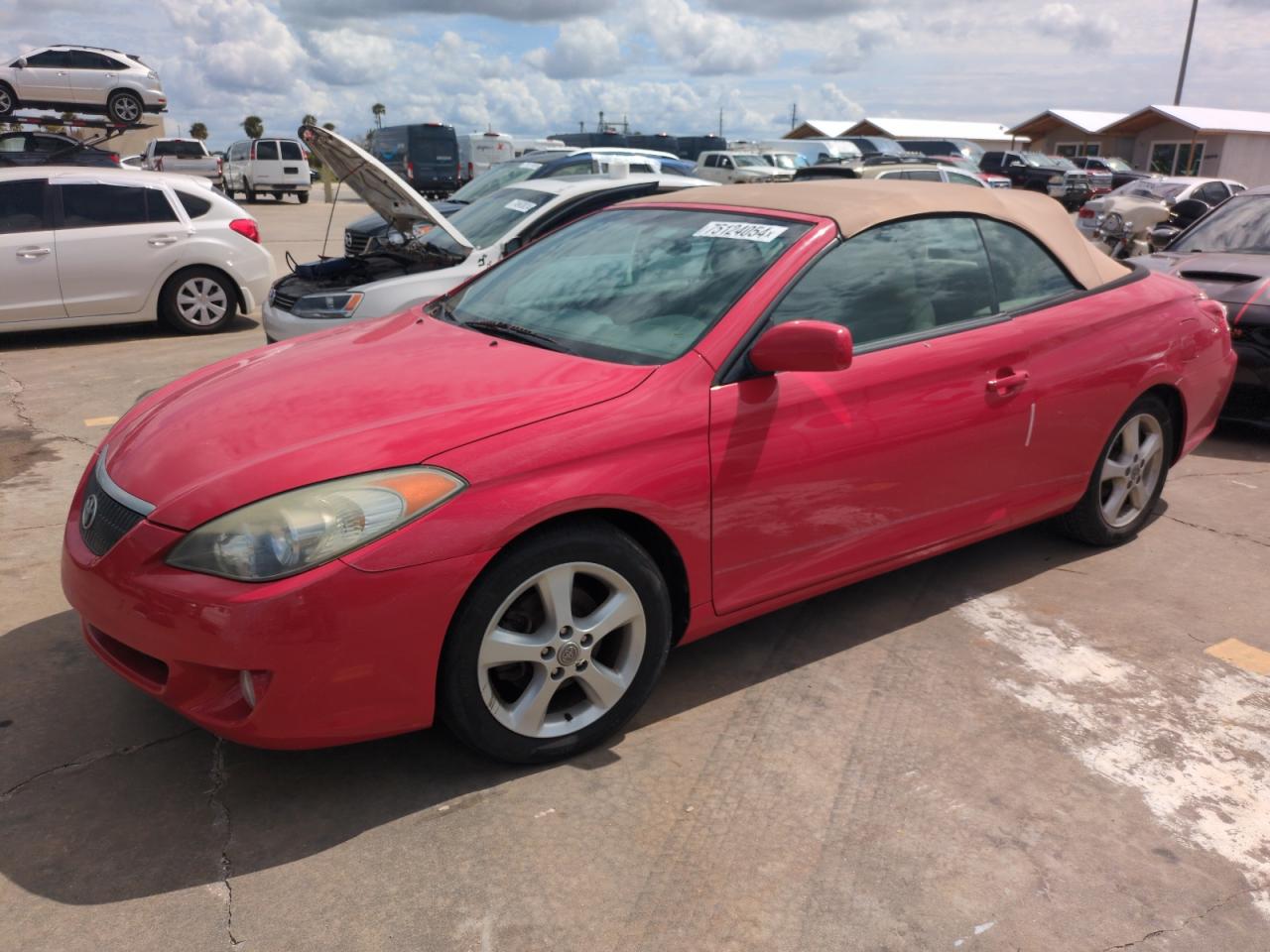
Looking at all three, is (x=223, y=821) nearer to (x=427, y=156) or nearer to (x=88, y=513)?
(x=88, y=513)

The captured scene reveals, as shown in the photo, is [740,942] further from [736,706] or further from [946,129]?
[946,129]

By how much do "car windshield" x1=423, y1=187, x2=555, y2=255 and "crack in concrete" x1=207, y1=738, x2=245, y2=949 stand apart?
467cm

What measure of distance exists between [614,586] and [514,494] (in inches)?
17.3

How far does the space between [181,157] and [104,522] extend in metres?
32.0

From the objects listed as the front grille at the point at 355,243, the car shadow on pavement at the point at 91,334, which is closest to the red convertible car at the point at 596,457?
the car shadow on pavement at the point at 91,334

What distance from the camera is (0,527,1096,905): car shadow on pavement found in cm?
251

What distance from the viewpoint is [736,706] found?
3.26 metres

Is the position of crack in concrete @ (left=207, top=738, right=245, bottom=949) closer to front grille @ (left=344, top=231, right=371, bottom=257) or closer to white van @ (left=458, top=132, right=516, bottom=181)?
front grille @ (left=344, top=231, right=371, bottom=257)

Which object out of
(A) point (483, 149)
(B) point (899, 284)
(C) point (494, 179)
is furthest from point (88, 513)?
(A) point (483, 149)

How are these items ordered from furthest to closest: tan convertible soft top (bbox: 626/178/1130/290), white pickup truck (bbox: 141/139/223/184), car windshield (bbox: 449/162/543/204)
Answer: white pickup truck (bbox: 141/139/223/184), car windshield (bbox: 449/162/543/204), tan convertible soft top (bbox: 626/178/1130/290)

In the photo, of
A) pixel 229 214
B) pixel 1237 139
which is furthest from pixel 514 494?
pixel 1237 139

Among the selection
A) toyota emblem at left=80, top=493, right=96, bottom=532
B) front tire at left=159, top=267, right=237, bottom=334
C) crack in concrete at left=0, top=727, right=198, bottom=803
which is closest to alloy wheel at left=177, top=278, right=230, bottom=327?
front tire at left=159, top=267, right=237, bottom=334

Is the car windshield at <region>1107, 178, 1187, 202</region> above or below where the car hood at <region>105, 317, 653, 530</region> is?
below

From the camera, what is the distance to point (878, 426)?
3.34 metres
